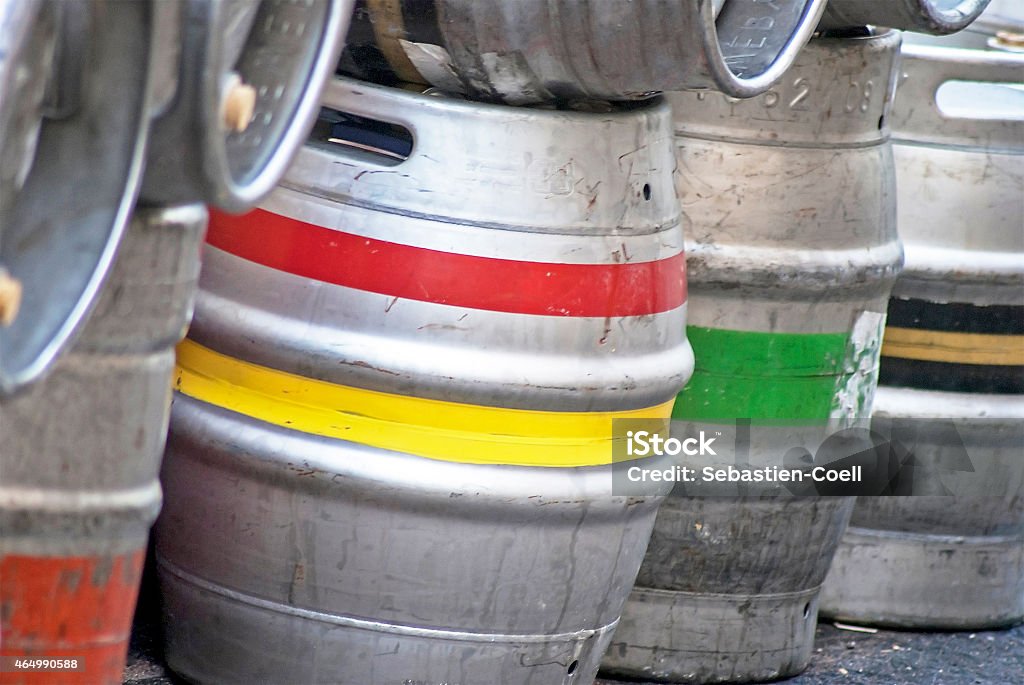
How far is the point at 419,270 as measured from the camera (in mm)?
1739

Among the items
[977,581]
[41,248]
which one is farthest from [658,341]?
[977,581]

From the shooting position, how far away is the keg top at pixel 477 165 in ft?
5.69

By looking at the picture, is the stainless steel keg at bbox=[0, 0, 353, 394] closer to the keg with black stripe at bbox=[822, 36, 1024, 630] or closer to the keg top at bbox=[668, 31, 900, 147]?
the keg top at bbox=[668, 31, 900, 147]

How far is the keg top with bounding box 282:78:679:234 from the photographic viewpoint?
68.3 inches

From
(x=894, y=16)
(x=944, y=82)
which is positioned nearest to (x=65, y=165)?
(x=894, y=16)

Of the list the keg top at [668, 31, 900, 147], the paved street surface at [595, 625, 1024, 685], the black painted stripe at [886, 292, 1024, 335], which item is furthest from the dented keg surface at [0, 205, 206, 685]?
the black painted stripe at [886, 292, 1024, 335]

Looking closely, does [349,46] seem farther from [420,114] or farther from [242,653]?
[242,653]

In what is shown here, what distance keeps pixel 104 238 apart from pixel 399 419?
731mm

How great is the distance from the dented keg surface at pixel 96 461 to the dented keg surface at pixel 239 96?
0.09 metres

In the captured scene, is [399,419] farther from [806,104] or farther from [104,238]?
[806,104]

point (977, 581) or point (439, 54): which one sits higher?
point (439, 54)

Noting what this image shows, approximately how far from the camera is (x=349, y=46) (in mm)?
1817

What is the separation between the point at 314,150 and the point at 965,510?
149cm

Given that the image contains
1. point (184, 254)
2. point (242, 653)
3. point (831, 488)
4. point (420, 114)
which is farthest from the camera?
point (831, 488)
